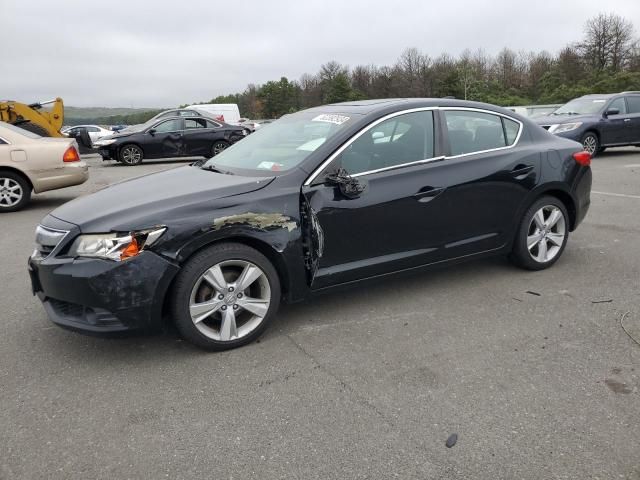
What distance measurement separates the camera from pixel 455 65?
7150cm

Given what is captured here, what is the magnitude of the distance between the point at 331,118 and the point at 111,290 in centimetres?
207

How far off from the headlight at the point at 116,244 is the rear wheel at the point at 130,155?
13831 mm

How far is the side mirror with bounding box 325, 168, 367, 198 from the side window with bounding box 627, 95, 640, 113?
43.1 feet

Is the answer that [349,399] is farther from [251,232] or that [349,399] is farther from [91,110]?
[91,110]

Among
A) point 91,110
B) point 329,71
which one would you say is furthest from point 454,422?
point 91,110

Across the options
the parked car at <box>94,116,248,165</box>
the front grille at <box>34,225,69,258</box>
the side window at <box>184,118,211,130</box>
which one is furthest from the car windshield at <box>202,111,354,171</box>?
the side window at <box>184,118,211,130</box>

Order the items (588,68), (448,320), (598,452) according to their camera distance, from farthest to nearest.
→ (588,68), (448,320), (598,452)

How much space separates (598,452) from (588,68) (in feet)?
191

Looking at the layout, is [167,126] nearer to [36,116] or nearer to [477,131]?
[36,116]

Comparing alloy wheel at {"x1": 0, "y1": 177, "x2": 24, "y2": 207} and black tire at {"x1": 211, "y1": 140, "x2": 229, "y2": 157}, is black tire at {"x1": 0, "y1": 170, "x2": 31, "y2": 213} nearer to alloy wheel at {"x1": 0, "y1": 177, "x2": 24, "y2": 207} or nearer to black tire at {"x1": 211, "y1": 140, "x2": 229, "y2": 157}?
alloy wheel at {"x1": 0, "y1": 177, "x2": 24, "y2": 207}

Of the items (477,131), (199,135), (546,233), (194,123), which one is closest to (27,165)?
(477,131)

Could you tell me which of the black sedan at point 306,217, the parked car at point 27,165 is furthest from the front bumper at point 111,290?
the parked car at point 27,165

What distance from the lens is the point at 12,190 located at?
27.7 feet

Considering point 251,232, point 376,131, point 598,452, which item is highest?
point 376,131
